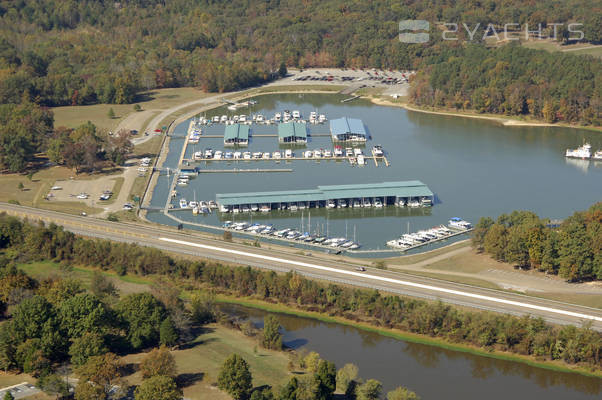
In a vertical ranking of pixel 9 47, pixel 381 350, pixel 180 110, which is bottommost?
pixel 381 350

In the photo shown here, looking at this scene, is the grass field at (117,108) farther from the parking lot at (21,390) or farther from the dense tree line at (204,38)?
the parking lot at (21,390)

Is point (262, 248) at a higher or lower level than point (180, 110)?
lower

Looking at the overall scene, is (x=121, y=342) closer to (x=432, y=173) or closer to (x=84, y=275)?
(x=84, y=275)

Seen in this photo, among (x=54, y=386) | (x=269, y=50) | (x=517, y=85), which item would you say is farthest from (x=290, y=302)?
(x=269, y=50)

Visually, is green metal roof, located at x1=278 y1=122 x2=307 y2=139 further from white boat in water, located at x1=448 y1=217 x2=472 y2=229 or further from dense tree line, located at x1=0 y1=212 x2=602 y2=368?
dense tree line, located at x1=0 y1=212 x2=602 y2=368

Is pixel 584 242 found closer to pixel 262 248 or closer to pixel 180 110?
pixel 262 248

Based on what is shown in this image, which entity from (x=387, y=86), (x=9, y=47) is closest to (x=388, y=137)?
(x=387, y=86)
